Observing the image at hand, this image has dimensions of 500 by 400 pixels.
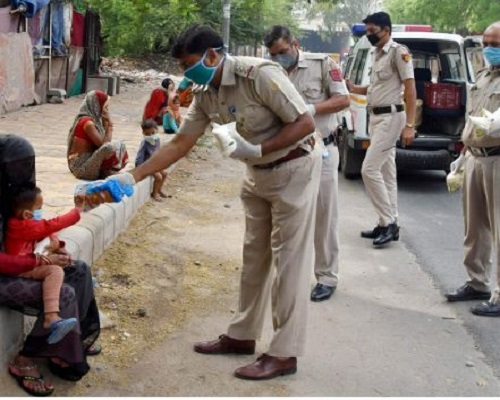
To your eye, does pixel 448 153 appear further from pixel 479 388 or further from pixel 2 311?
pixel 2 311

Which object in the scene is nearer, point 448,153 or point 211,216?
point 211,216

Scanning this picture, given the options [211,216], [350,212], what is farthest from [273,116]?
[350,212]

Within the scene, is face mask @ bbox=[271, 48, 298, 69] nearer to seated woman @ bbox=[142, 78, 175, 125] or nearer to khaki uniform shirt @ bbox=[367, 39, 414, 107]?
khaki uniform shirt @ bbox=[367, 39, 414, 107]

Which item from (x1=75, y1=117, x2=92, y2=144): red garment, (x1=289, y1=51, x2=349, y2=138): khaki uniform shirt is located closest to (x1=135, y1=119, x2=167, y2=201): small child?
(x1=75, y1=117, x2=92, y2=144): red garment

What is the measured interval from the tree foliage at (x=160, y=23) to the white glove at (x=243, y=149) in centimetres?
2107

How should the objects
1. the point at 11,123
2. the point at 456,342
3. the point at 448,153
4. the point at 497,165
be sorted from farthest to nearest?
the point at 11,123
the point at 448,153
the point at 497,165
the point at 456,342

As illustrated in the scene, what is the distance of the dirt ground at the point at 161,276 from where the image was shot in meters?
4.24

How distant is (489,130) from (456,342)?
132cm

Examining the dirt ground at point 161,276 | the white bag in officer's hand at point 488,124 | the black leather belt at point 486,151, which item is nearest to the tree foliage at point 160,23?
the dirt ground at point 161,276

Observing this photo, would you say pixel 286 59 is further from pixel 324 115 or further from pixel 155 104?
pixel 155 104

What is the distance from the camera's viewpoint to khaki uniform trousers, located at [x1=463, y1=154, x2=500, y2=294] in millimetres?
5098

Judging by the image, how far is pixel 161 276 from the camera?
5.58 m

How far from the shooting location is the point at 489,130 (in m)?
4.81

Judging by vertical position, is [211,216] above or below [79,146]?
below
